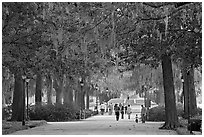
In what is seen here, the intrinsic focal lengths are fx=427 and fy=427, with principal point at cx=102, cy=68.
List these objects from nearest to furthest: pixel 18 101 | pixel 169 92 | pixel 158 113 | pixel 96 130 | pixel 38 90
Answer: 1. pixel 96 130
2. pixel 169 92
3. pixel 18 101
4. pixel 158 113
5. pixel 38 90

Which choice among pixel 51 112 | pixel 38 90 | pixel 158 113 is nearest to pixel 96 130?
pixel 158 113

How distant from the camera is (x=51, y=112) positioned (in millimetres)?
37656

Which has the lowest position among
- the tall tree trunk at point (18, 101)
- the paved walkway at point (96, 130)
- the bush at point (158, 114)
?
the paved walkway at point (96, 130)

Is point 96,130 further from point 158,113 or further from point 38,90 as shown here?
point 38,90

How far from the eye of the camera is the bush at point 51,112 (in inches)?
1465

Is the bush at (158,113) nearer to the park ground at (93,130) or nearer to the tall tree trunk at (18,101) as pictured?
the park ground at (93,130)

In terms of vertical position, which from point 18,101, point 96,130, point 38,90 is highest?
point 38,90

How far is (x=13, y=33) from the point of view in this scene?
64.3 ft

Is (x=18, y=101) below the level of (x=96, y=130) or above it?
above

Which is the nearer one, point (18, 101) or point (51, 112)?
point (18, 101)

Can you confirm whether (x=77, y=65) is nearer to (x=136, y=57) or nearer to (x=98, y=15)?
(x=136, y=57)

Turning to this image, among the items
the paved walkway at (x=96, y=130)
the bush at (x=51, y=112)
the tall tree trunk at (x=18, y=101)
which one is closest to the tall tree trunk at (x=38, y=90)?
the bush at (x=51, y=112)

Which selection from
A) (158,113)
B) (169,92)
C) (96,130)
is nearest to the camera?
(96,130)

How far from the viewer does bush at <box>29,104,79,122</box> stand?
122 ft
